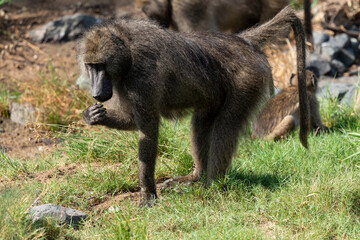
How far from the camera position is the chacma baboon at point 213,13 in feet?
25.9

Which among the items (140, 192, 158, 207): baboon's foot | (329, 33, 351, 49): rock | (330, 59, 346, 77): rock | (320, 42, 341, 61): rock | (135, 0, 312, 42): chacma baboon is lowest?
(140, 192, 158, 207): baboon's foot

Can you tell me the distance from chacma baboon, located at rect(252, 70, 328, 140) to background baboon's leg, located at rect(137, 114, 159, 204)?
80.8 inches

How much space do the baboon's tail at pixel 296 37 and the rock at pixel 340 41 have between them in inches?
181

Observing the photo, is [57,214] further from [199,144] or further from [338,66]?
[338,66]

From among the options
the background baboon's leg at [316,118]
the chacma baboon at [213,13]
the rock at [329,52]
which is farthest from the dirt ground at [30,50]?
the rock at [329,52]

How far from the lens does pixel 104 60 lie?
13.8 ft

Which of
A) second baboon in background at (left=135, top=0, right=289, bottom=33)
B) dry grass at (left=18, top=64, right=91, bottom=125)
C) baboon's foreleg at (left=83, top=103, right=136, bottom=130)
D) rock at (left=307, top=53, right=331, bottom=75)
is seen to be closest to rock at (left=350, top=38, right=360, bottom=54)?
rock at (left=307, top=53, right=331, bottom=75)

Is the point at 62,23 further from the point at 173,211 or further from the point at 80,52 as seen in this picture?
the point at 173,211

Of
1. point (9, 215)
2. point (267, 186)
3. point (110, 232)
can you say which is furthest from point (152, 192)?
point (9, 215)

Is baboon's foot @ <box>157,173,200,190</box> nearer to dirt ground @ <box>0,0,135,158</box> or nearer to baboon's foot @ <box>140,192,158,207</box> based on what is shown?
baboon's foot @ <box>140,192,158,207</box>

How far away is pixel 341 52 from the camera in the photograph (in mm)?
9258

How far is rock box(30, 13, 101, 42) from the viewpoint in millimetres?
9953

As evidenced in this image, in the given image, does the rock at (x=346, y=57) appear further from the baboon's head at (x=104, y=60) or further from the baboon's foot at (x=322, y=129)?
the baboon's head at (x=104, y=60)

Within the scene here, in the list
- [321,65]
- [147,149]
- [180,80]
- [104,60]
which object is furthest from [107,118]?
[321,65]
